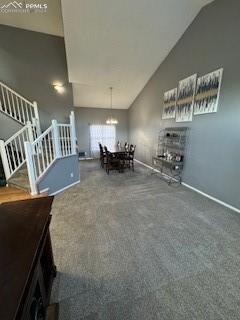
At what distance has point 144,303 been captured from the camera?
139 cm

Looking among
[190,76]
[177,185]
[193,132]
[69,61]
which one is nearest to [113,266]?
[177,185]

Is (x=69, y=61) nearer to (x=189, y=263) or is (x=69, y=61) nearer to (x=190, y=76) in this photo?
(x=190, y=76)

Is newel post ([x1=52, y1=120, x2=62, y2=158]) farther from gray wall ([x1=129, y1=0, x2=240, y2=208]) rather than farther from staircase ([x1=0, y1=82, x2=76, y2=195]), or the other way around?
gray wall ([x1=129, y1=0, x2=240, y2=208])

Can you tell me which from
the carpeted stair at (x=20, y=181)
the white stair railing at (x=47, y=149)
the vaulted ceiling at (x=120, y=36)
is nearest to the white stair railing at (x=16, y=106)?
the white stair railing at (x=47, y=149)

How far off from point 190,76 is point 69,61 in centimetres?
349

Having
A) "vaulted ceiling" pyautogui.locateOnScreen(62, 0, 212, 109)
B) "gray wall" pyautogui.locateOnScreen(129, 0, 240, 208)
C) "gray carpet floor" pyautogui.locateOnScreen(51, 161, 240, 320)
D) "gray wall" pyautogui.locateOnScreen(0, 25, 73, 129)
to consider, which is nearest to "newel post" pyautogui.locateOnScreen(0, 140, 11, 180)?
"gray carpet floor" pyautogui.locateOnScreen(51, 161, 240, 320)

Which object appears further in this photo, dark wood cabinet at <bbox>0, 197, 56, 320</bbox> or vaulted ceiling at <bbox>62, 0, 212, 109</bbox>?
Result: vaulted ceiling at <bbox>62, 0, 212, 109</bbox>

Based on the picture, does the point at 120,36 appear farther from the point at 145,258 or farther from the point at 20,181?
the point at 145,258

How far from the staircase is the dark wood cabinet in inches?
83.6

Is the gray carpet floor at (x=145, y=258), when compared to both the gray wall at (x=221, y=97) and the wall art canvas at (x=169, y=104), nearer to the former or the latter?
the gray wall at (x=221, y=97)

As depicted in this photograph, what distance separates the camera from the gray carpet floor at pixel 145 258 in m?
1.37

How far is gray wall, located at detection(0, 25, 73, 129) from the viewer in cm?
485

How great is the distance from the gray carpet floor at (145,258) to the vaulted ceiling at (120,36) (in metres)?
4.03

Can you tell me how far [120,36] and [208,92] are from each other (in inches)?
104
